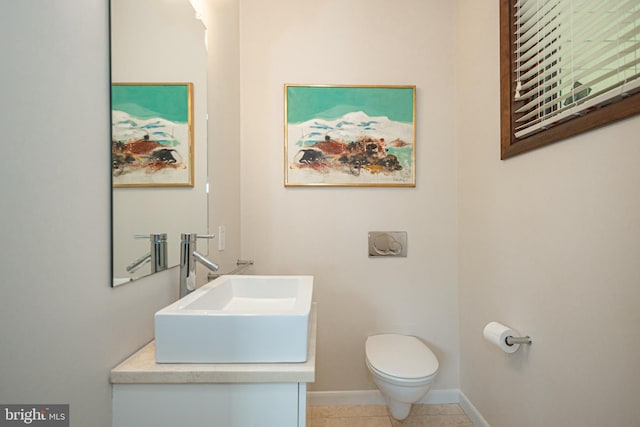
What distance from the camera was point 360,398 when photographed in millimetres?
1882

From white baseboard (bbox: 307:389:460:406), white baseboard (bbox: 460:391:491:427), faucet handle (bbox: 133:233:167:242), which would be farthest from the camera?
white baseboard (bbox: 307:389:460:406)

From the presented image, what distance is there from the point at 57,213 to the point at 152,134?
1.55 ft

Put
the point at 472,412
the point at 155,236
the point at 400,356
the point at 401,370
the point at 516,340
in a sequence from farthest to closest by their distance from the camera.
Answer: the point at 472,412 → the point at 400,356 → the point at 401,370 → the point at 516,340 → the point at 155,236

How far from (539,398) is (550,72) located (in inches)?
49.4

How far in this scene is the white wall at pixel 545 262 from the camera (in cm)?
86

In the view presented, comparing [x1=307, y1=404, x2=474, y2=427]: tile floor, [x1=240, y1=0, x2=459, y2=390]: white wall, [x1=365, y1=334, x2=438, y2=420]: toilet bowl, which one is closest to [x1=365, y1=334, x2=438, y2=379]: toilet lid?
[x1=365, y1=334, x2=438, y2=420]: toilet bowl

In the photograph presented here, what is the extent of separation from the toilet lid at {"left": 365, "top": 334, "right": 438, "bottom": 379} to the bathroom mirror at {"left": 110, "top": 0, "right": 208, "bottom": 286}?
1.10m

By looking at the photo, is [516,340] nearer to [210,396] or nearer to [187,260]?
[210,396]

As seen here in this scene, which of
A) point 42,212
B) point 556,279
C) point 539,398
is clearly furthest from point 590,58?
point 42,212

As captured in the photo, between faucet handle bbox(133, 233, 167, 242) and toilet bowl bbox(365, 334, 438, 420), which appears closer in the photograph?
faucet handle bbox(133, 233, 167, 242)

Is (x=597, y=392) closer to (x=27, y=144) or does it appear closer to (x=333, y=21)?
(x=27, y=144)

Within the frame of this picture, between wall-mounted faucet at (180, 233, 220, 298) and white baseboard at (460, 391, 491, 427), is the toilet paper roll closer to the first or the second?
white baseboard at (460, 391, 491, 427)

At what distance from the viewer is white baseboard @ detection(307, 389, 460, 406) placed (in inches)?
74.0

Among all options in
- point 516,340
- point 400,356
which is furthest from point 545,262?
point 400,356
